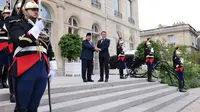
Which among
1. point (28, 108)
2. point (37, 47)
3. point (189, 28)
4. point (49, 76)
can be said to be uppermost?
point (189, 28)

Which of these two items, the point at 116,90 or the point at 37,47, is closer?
the point at 37,47

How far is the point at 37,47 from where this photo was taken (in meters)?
3.03

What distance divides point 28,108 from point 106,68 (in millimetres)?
5778

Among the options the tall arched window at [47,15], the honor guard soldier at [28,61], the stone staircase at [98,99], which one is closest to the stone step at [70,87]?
the stone staircase at [98,99]

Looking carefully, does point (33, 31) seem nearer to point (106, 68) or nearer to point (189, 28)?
point (106, 68)

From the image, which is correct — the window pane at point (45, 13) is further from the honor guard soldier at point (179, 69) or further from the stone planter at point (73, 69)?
the honor guard soldier at point (179, 69)

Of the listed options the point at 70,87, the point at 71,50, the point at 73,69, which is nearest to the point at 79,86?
the point at 70,87

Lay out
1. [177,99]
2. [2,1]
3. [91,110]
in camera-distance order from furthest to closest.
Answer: [2,1], [177,99], [91,110]

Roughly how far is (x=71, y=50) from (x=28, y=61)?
1137cm

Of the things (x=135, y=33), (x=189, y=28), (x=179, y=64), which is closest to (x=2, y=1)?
(x=179, y=64)

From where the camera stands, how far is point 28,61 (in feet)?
9.55

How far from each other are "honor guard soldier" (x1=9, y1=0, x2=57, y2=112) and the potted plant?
10797mm

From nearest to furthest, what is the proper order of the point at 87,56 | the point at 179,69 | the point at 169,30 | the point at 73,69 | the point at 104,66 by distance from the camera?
the point at 87,56, the point at 104,66, the point at 179,69, the point at 73,69, the point at 169,30

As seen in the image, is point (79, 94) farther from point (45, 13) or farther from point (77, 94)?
point (45, 13)
